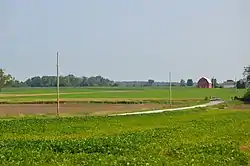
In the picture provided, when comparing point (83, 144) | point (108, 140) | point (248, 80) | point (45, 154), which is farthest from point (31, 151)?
point (248, 80)

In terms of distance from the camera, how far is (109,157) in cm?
1983

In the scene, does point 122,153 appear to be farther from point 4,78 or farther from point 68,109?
point 4,78

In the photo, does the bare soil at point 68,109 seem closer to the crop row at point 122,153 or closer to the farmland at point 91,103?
the farmland at point 91,103

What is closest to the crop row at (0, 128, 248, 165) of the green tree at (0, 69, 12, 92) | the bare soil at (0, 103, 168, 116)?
the bare soil at (0, 103, 168, 116)

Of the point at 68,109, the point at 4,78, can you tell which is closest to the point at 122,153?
the point at 68,109

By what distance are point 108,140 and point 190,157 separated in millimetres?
6219

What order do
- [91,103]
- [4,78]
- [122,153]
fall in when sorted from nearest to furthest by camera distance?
[122,153], [91,103], [4,78]

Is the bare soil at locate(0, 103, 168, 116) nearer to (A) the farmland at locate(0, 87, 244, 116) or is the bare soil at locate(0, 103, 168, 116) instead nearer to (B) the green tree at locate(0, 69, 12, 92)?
(A) the farmland at locate(0, 87, 244, 116)

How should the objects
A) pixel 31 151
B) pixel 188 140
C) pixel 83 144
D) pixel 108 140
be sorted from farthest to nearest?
1. pixel 188 140
2. pixel 108 140
3. pixel 83 144
4. pixel 31 151

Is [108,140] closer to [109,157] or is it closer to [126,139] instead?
[126,139]

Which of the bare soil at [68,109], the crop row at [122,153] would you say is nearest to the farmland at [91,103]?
the bare soil at [68,109]

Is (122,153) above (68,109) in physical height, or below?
above

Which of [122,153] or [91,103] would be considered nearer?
[122,153]

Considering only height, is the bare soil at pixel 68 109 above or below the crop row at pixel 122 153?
below
